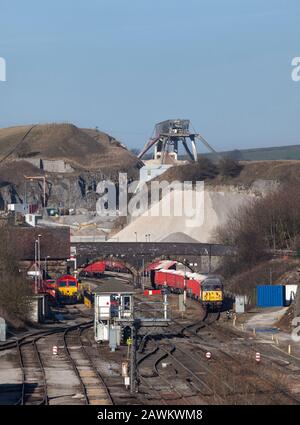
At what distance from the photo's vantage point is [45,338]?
112ft

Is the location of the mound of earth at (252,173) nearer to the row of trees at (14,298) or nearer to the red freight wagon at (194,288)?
the red freight wagon at (194,288)

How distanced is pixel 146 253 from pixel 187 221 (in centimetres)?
1763

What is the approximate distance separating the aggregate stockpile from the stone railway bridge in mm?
9280

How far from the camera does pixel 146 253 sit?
6944 centimetres

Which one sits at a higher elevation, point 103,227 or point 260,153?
point 260,153

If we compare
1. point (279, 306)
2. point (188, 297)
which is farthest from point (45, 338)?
point (188, 297)

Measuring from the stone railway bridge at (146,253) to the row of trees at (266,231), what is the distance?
7.21 feet

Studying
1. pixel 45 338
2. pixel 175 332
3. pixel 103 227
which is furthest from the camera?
pixel 103 227

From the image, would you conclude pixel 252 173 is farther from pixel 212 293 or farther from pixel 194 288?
pixel 212 293

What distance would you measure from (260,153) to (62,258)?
199 feet

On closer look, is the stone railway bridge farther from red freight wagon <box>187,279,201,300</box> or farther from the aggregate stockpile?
red freight wagon <box>187,279,201,300</box>

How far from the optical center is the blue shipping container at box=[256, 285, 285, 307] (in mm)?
44062
